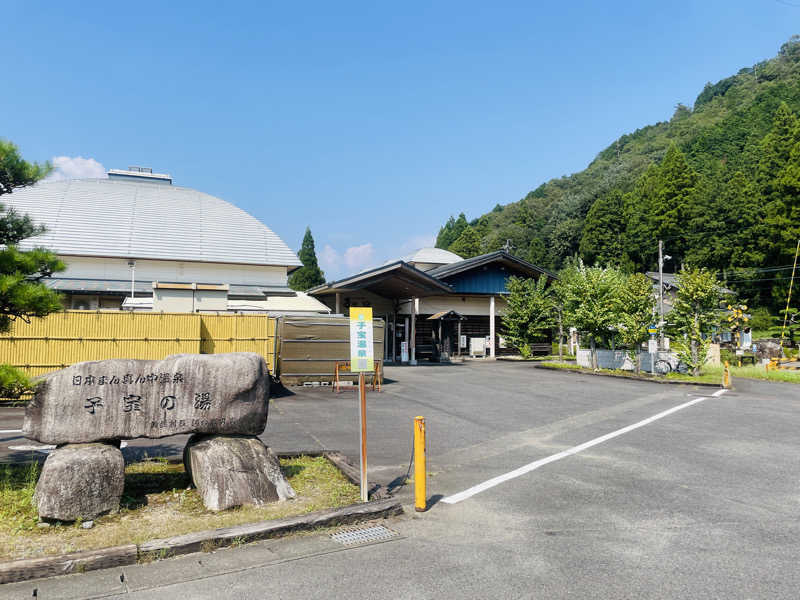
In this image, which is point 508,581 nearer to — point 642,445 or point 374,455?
point 374,455

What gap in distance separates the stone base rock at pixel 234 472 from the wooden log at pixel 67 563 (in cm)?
118

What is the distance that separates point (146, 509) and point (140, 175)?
3629 cm

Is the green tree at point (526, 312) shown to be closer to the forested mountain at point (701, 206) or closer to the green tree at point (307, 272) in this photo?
the forested mountain at point (701, 206)

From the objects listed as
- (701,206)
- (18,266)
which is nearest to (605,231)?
(701,206)

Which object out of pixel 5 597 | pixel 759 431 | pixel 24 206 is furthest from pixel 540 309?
pixel 5 597

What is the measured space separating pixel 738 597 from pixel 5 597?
543cm

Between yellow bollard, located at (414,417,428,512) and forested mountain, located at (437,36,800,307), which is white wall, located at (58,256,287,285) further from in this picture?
yellow bollard, located at (414,417,428,512)

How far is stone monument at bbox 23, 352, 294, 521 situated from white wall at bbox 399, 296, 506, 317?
25.3 metres

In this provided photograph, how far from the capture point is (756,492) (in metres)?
6.82

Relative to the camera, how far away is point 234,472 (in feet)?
19.6

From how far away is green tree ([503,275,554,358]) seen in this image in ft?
106

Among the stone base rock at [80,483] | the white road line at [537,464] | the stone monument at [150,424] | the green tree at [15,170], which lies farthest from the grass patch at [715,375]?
the green tree at [15,170]

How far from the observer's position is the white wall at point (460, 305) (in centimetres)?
3288

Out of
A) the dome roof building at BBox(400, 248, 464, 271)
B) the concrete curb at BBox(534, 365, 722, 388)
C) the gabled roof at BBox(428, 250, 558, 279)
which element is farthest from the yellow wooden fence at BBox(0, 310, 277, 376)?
the dome roof building at BBox(400, 248, 464, 271)
